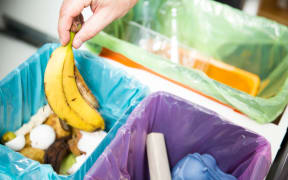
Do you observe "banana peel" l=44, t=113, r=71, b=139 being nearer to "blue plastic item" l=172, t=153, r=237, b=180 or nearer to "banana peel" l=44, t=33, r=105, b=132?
"banana peel" l=44, t=33, r=105, b=132

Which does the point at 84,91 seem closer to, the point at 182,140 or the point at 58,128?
the point at 58,128

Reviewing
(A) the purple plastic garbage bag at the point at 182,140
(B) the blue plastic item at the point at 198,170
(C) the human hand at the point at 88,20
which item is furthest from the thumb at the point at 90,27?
(B) the blue plastic item at the point at 198,170

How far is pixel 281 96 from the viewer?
741mm

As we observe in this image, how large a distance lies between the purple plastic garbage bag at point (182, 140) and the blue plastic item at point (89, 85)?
0.17 ft

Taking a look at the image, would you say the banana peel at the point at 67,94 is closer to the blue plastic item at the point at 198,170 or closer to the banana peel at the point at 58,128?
the banana peel at the point at 58,128

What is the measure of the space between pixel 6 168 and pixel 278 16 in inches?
77.7

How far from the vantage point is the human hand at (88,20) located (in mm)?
627

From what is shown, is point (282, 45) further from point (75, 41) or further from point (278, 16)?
point (278, 16)

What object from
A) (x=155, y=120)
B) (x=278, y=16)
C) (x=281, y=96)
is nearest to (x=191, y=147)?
(x=155, y=120)

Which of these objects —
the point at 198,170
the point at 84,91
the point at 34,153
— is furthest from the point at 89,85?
the point at 198,170

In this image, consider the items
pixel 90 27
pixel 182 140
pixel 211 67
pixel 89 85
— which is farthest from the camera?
pixel 211 67

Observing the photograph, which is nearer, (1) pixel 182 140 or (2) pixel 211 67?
Answer: (1) pixel 182 140

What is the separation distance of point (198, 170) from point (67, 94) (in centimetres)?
37

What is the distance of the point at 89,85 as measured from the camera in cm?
87
